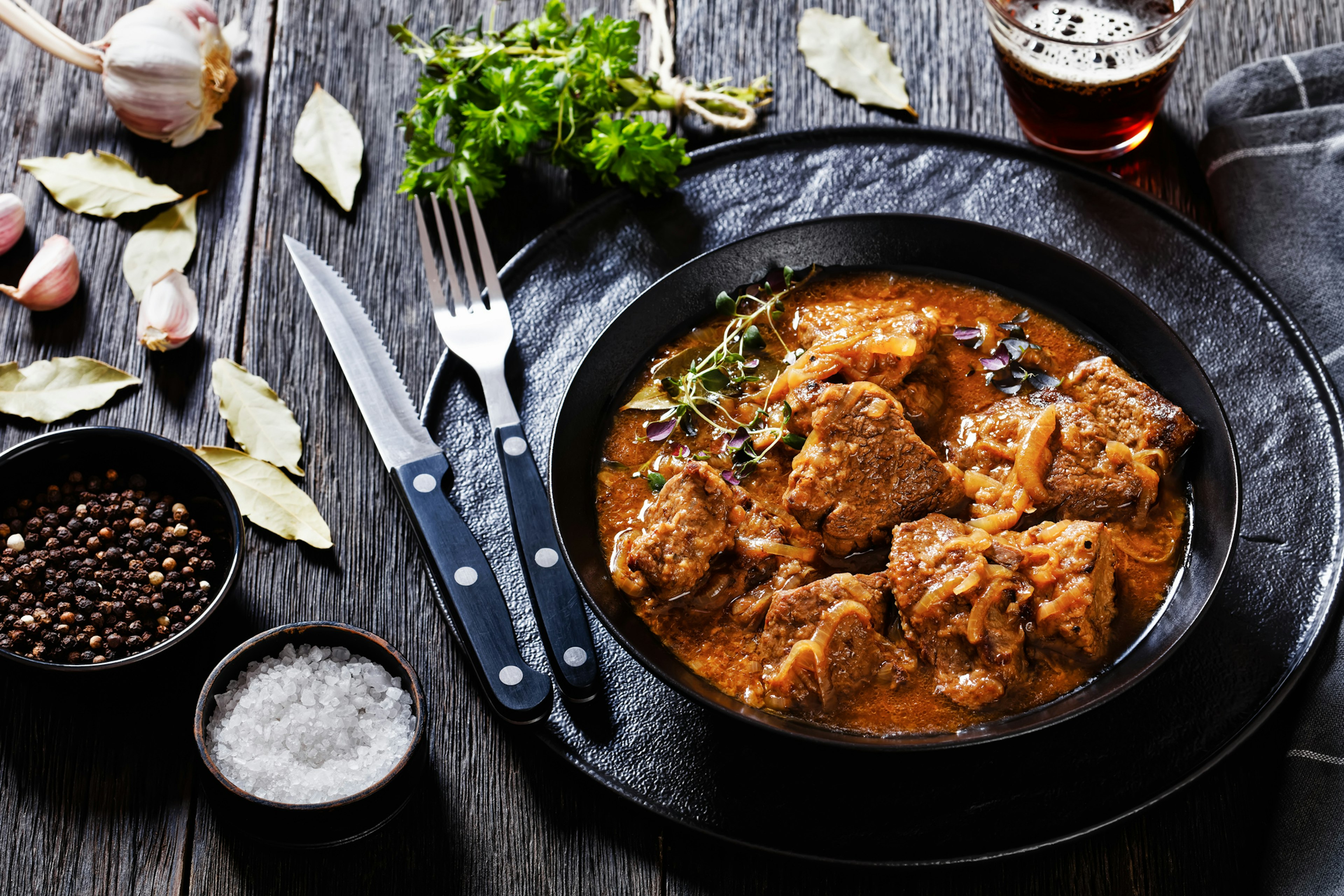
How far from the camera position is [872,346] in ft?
12.7

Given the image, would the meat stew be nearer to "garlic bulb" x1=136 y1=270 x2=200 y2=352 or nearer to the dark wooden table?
the dark wooden table

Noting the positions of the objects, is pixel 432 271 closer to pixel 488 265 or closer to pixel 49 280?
pixel 488 265

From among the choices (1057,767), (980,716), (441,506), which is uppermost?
(441,506)

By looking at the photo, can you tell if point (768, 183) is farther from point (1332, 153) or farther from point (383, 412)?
point (1332, 153)

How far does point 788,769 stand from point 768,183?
95.9 inches

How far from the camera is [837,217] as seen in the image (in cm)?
413

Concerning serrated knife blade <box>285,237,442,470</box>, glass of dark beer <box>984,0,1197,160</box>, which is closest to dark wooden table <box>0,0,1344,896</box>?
serrated knife blade <box>285,237,442,470</box>

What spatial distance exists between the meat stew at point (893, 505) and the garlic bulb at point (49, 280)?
101 inches

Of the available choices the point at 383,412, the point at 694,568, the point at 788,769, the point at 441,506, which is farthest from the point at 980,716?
the point at 383,412

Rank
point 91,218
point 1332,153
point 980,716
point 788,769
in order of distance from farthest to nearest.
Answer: point 91,218 → point 1332,153 → point 788,769 → point 980,716

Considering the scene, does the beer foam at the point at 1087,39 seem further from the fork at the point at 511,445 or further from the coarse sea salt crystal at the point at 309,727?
the coarse sea salt crystal at the point at 309,727

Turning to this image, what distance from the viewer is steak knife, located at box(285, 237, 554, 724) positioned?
3750mm

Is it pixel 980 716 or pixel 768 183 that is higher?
pixel 768 183

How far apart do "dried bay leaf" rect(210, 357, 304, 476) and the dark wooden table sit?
7 cm
